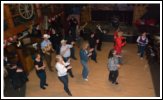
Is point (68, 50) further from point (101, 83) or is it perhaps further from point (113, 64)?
point (113, 64)

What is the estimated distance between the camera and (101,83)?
815 cm

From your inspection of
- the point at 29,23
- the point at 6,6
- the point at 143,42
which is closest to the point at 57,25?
the point at 29,23

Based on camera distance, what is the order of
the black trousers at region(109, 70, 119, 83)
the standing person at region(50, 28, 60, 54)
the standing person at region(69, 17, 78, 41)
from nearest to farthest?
1. the black trousers at region(109, 70, 119, 83)
2. the standing person at region(50, 28, 60, 54)
3. the standing person at region(69, 17, 78, 41)

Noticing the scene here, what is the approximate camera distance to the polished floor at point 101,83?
7.61 metres

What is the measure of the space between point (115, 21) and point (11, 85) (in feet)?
23.6

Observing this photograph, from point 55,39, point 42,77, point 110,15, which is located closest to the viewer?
point 42,77

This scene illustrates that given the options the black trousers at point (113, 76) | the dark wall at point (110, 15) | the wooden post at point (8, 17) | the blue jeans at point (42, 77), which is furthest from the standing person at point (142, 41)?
the wooden post at point (8, 17)

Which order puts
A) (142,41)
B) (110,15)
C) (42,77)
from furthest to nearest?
(110,15) → (142,41) → (42,77)

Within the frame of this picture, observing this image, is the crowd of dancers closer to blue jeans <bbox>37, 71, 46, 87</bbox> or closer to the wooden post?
blue jeans <bbox>37, 71, 46, 87</bbox>

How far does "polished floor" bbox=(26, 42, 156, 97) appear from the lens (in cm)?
761

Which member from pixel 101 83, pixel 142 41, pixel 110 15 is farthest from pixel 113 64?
pixel 110 15

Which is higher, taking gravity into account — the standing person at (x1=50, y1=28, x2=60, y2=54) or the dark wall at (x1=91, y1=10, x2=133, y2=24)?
the dark wall at (x1=91, y1=10, x2=133, y2=24)

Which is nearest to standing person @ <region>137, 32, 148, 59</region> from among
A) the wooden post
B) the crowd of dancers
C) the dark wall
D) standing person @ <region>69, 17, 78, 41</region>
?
the crowd of dancers

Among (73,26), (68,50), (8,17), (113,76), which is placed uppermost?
(8,17)
